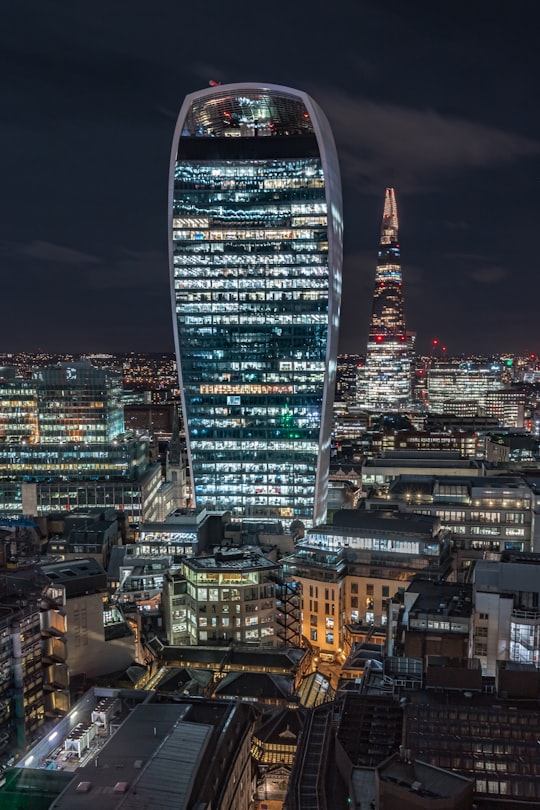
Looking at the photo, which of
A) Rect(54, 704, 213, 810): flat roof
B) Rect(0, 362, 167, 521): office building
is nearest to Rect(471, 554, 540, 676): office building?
Rect(54, 704, 213, 810): flat roof

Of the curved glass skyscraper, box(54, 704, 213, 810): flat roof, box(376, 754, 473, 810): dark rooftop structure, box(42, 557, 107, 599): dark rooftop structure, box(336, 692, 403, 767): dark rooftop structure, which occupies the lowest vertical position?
box(54, 704, 213, 810): flat roof

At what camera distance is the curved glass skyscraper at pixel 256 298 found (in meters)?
140

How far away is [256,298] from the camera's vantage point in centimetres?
14262

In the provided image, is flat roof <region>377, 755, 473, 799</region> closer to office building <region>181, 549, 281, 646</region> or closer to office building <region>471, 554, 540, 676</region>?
office building <region>471, 554, 540, 676</region>

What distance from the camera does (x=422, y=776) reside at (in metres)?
41.2

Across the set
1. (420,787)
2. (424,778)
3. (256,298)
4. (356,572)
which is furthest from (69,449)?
(420,787)

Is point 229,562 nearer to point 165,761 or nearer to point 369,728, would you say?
point 369,728

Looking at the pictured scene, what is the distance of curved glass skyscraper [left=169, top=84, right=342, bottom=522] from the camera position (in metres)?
140

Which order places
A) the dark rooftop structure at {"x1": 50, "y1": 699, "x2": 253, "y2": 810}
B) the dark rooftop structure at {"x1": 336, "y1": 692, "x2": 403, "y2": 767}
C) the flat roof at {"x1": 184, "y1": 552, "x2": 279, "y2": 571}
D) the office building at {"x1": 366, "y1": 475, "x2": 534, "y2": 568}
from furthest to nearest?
the office building at {"x1": 366, "y1": 475, "x2": 534, "y2": 568} < the flat roof at {"x1": 184, "y1": 552, "x2": 279, "y2": 571} < the dark rooftop structure at {"x1": 336, "y1": 692, "x2": 403, "y2": 767} < the dark rooftop structure at {"x1": 50, "y1": 699, "x2": 253, "y2": 810}

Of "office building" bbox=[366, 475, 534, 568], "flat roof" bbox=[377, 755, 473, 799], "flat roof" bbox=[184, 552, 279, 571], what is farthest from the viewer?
"office building" bbox=[366, 475, 534, 568]

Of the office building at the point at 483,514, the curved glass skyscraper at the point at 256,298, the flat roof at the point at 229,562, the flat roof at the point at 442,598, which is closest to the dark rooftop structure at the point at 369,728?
the flat roof at the point at 442,598

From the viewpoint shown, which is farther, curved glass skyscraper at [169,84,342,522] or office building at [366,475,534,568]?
curved glass skyscraper at [169,84,342,522]

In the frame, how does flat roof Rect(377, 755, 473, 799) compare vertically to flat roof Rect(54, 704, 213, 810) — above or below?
above

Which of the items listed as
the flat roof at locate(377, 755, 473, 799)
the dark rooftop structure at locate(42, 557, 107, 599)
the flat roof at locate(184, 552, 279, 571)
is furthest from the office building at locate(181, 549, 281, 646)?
the flat roof at locate(377, 755, 473, 799)
